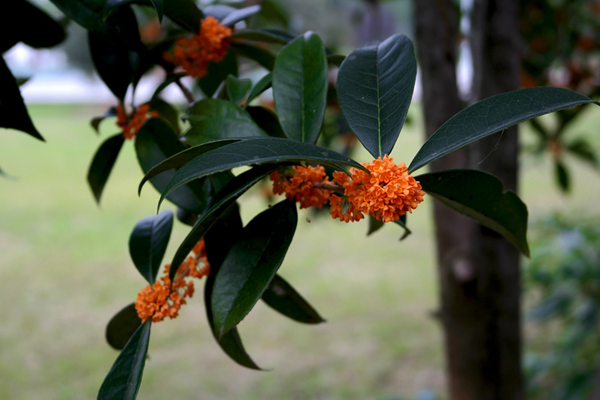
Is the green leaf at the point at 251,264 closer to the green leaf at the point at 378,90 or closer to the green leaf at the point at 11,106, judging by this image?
the green leaf at the point at 378,90

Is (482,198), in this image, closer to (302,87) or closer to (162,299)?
(302,87)

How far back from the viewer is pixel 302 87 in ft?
1.48

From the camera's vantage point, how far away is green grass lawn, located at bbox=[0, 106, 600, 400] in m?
2.10

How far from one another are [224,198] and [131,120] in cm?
27

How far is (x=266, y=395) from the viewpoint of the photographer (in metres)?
2.06

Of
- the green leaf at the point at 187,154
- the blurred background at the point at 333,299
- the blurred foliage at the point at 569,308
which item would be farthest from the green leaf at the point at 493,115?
the blurred foliage at the point at 569,308

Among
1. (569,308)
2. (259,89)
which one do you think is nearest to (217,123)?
(259,89)

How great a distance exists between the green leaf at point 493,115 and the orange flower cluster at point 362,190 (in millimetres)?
19

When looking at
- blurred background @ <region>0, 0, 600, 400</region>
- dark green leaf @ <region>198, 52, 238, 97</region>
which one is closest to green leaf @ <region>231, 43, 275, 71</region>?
dark green leaf @ <region>198, 52, 238, 97</region>

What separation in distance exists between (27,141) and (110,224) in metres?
3.37

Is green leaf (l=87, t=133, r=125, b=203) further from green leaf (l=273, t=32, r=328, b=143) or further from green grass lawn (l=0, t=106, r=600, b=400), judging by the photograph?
green grass lawn (l=0, t=106, r=600, b=400)

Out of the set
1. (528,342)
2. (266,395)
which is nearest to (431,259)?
(528,342)

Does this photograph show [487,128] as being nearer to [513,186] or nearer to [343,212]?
[343,212]

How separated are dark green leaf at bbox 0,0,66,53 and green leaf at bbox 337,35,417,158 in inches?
13.4
